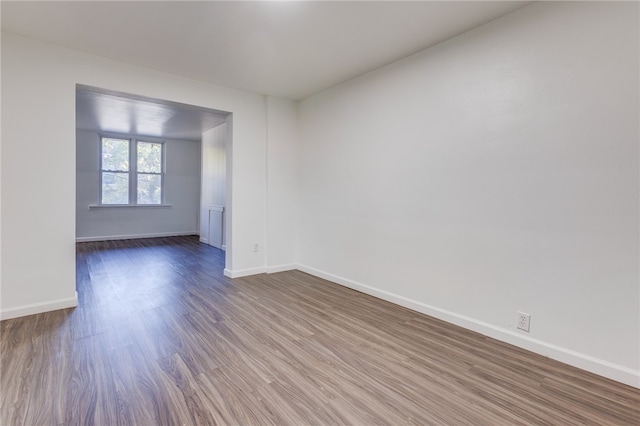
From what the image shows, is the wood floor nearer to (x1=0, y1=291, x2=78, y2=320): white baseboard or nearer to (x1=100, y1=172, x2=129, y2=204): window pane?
(x1=0, y1=291, x2=78, y2=320): white baseboard

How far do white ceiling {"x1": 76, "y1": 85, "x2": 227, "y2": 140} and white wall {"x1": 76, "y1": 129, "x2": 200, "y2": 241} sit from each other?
0.57 meters

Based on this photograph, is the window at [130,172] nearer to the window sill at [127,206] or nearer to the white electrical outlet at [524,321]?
the window sill at [127,206]

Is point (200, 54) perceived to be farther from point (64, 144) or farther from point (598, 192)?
point (598, 192)

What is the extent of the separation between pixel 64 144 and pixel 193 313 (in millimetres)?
2055

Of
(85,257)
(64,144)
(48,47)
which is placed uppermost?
(48,47)

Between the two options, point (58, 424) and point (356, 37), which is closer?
point (58, 424)

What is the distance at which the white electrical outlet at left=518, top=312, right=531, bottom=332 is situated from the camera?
2.30m

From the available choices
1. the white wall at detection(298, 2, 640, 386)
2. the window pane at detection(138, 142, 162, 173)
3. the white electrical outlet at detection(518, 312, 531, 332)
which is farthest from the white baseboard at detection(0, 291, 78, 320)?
the window pane at detection(138, 142, 162, 173)

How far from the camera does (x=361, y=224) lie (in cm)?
366

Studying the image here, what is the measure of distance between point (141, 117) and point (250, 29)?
4022 mm

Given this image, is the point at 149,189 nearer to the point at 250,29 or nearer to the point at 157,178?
the point at 157,178

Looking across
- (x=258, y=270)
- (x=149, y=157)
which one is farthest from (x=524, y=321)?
(x=149, y=157)

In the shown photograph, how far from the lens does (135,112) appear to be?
523 cm

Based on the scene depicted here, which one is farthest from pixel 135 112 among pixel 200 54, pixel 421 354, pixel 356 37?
pixel 421 354
